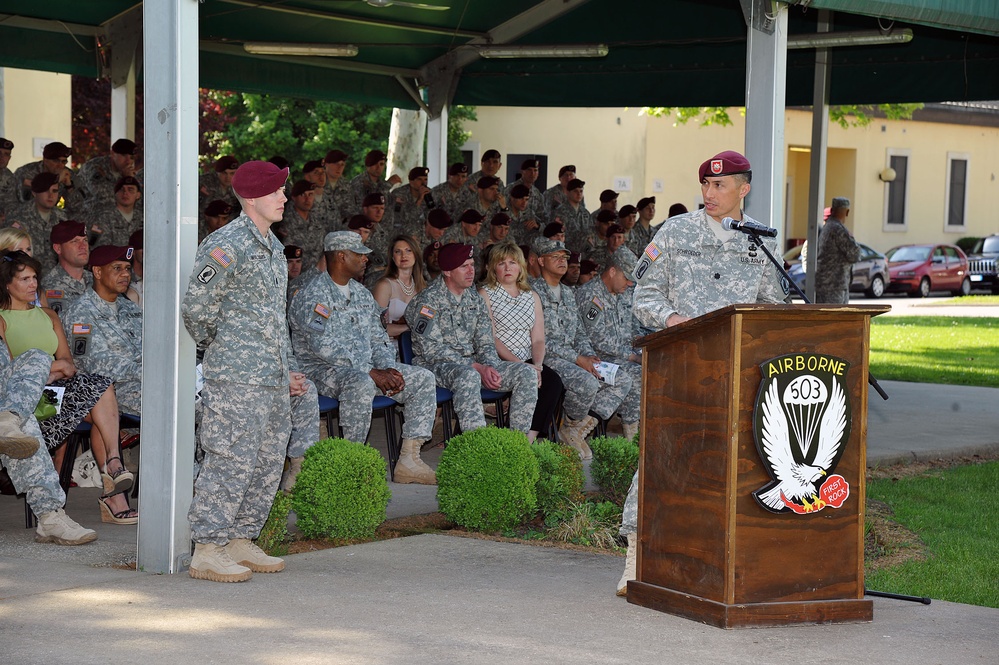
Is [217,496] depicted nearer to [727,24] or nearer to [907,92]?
[727,24]

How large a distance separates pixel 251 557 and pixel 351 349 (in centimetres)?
271

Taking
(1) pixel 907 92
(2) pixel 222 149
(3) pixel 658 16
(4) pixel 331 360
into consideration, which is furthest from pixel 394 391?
(2) pixel 222 149

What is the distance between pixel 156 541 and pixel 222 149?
867 inches

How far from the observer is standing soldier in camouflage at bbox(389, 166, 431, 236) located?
1266 centimetres

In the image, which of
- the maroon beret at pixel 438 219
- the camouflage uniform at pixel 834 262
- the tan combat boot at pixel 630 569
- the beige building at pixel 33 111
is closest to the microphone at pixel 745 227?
the tan combat boot at pixel 630 569

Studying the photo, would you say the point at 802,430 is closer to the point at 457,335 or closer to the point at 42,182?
the point at 457,335

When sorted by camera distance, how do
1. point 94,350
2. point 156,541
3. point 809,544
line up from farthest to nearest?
point 94,350 < point 156,541 < point 809,544

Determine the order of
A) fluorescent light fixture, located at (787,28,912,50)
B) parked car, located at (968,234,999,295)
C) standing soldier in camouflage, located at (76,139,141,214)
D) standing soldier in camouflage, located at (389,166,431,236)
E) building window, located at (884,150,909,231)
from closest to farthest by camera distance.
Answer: fluorescent light fixture, located at (787,28,912,50) → standing soldier in camouflage, located at (76,139,141,214) → standing soldier in camouflage, located at (389,166,431,236) → parked car, located at (968,234,999,295) → building window, located at (884,150,909,231)

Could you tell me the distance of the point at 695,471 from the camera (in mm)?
4848

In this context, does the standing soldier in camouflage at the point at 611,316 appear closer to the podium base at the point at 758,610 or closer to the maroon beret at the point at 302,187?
the maroon beret at the point at 302,187

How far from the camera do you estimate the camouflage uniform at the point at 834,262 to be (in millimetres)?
16250

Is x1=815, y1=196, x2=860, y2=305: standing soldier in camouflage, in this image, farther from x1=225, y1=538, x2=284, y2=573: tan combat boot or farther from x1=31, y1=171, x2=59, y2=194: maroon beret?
x1=225, y1=538, x2=284, y2=573: tan combat boot

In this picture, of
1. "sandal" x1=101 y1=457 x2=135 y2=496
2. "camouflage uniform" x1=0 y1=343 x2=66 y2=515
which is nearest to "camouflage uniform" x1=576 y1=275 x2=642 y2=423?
"sandal" x1=101 y1=457 x2=135 y2=496

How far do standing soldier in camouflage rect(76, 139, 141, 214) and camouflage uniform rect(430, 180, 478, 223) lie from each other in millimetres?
3028
